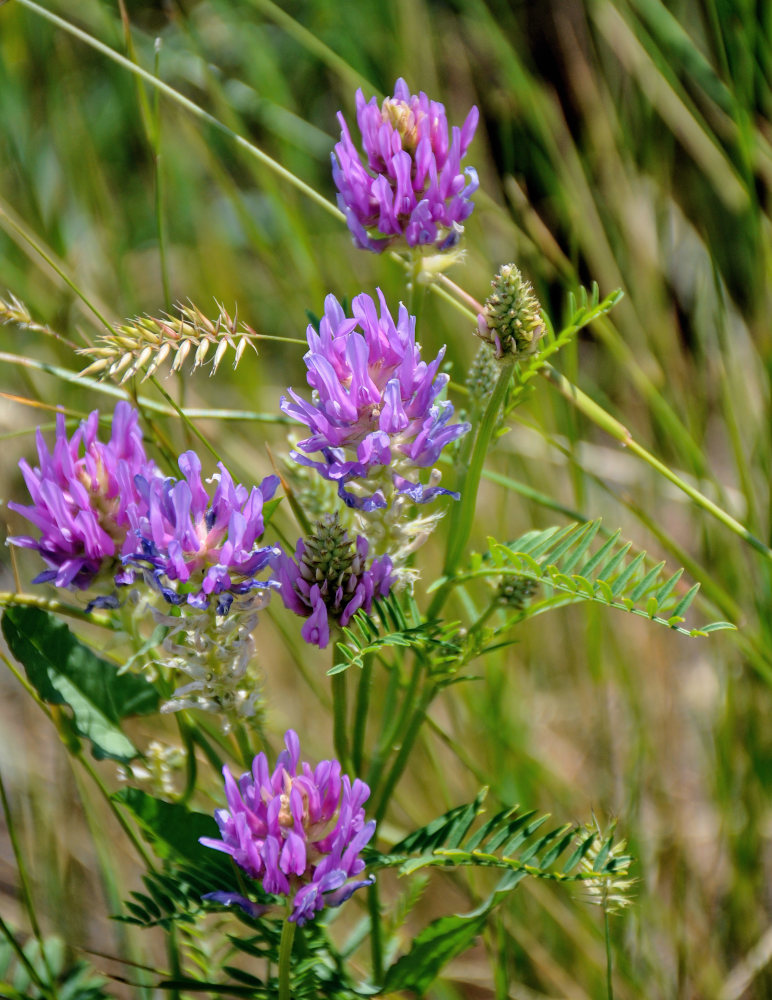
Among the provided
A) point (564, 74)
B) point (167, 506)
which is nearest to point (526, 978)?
point (167, 506)

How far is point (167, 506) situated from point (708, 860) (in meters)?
1.31

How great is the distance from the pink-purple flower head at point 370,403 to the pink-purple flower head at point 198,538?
64 mm

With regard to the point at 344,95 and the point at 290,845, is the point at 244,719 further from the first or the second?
the point at 344,95

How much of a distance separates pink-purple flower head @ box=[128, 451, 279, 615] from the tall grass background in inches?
12.5

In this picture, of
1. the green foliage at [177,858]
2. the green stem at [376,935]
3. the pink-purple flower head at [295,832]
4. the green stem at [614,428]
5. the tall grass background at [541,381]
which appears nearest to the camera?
the pink-purple flower head at [295,832]

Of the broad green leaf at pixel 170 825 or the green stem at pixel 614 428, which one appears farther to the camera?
the green stem at pixel 614 428

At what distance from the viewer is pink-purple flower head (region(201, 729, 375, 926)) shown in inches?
27.2

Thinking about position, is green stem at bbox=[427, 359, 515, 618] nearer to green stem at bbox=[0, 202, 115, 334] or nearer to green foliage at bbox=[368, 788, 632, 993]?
green foliage at bbox=[368, 788, 632, 993]

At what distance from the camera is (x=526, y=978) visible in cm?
143

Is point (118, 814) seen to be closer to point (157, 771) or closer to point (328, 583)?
point (157, 771)

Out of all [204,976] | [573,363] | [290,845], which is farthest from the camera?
[573,363]

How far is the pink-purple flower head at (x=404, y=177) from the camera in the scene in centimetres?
83

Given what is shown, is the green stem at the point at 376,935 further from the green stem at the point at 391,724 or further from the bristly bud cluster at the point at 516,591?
the bristly bud cluster at the point at 516,591

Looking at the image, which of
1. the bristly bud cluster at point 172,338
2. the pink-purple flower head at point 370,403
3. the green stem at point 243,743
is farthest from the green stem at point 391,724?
the bristly bud cluster at point 172,338
